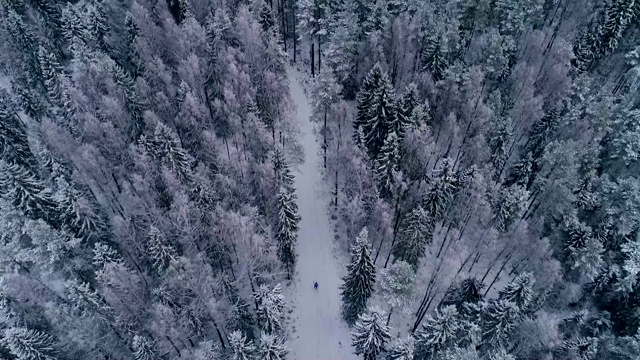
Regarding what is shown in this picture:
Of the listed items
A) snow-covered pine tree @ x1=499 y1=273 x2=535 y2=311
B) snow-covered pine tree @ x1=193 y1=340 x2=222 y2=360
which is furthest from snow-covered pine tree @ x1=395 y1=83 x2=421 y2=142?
snow-covered pine tree @ x1=193 y1=340 x2=222 y2=360

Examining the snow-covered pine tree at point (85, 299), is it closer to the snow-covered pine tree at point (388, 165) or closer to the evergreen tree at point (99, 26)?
the snow-covered pine tree at point (388, 165)

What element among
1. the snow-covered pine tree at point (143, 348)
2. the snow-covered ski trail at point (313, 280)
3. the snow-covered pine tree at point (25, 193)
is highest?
the snow-covered pine tree at point (25, 193)

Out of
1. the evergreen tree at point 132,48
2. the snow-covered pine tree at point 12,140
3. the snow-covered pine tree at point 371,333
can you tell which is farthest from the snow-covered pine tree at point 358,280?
the snow-covered pine tree at point 12,140

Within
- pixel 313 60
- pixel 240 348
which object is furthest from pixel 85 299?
pixel 313 60

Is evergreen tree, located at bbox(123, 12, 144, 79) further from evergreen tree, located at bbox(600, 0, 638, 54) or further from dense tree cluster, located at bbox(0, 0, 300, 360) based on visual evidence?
evergreen tree, located at bbox(600, 0, 638, 54)

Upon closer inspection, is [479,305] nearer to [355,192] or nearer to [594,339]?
[594,339]

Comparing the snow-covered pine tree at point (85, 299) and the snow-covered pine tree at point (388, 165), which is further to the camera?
the snow-covered pine tree at point (388, 165)
